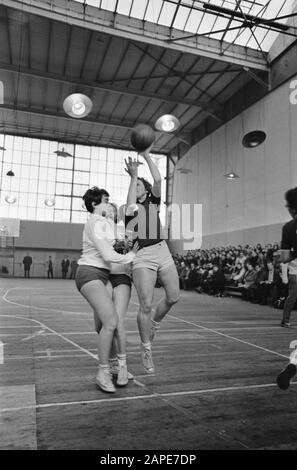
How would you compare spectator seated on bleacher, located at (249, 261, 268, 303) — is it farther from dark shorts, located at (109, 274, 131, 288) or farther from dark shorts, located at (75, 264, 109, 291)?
dark shorts, located at (75, 264, 109, 291)

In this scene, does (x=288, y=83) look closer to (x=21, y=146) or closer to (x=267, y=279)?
(x=267, y=279)

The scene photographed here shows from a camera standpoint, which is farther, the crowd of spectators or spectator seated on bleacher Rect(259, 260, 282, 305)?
the crowd of spectators

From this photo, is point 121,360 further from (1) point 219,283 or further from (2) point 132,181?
(1) point 219,283

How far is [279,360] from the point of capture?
3.29 metres

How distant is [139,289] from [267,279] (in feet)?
25.0

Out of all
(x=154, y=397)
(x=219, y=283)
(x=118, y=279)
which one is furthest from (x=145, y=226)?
(x=219, y=283)

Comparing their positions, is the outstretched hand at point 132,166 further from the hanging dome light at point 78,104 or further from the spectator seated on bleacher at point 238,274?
the spectator seated on bleacher at point 238,274

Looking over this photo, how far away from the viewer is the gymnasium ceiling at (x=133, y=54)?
37.7 ft

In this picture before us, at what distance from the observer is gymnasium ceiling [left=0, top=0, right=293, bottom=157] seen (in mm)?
11484

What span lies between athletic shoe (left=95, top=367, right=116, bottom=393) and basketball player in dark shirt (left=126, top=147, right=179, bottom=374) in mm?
435

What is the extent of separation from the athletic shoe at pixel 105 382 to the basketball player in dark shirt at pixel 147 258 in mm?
435

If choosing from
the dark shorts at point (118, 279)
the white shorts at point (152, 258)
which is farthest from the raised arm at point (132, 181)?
the dark shorts at point (118, 279)

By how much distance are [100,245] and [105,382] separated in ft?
2.90

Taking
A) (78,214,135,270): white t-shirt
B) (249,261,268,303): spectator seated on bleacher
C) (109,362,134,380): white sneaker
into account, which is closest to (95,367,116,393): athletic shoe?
(109,362,134,380): white sneaker
